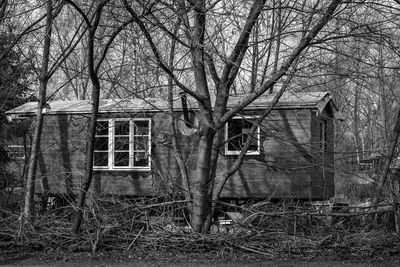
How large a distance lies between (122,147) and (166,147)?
1235 millimetres

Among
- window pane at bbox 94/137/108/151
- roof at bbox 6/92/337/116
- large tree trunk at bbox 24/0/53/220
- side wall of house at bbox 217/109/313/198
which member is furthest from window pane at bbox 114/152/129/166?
side wall of house at bbox 217/109/313/198

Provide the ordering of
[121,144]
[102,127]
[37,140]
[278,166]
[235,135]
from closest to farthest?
[37,140], [278,166], [235,135], [102,127], [121,144]

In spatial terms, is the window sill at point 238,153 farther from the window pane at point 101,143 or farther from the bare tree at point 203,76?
the window pane at point 101,143

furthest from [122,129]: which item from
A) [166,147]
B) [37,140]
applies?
[37,140]

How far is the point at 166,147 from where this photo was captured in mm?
14914

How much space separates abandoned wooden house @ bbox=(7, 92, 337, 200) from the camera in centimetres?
1378

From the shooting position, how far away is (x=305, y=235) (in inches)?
396

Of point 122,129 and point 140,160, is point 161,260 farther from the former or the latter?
point 122,129

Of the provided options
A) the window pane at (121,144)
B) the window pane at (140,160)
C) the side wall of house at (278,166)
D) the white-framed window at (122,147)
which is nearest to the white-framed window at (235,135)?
the side wall of house at (278,166)

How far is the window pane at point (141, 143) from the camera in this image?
14.4 metres

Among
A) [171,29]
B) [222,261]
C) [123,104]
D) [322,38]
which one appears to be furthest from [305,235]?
[123,104]

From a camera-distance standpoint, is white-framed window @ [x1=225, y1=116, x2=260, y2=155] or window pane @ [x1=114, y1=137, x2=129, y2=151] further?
window pane @ [x1=114, y1=137, x2=129, y2=151]

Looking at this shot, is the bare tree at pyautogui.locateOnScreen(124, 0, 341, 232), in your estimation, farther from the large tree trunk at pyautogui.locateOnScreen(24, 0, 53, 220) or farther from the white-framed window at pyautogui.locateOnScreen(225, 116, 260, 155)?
the large tree trunk at pyautogui.locateOnScreen(24, 0, 53, 220)

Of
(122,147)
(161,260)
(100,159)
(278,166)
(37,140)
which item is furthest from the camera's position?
(100,159)
